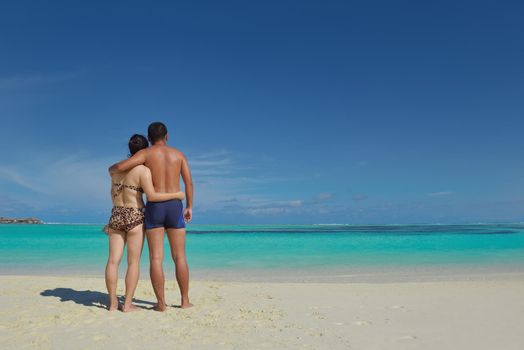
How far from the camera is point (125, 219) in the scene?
5.08 metres

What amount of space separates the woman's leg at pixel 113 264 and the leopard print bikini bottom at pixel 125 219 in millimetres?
109

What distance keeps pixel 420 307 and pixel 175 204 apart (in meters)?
3.52

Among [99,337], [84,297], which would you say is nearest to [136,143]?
[99,337]

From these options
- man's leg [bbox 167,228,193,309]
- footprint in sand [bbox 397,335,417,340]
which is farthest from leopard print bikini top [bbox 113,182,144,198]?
footprint in sand [bbox 397,335,417,340]

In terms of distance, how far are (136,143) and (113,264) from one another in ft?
5.04

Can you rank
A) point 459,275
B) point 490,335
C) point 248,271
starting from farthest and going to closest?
point 248,271 < point 459,275 < point 490,335

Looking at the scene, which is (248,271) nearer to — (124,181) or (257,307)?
(257,307)

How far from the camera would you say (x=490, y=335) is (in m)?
4.16

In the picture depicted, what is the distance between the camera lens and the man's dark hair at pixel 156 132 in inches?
204

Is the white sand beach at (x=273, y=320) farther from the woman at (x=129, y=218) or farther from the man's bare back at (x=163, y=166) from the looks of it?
the man's bare back at (x=163, y=166)

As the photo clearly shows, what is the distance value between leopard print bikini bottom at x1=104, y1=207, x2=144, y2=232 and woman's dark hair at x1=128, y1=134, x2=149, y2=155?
0.74 metres

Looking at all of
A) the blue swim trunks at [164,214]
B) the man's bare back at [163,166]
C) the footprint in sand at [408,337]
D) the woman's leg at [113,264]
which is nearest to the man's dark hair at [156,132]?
the man's bare back at [163,166]


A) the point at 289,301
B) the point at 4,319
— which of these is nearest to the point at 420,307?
the point at 289,301

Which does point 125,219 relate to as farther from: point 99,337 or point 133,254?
point 99,337
